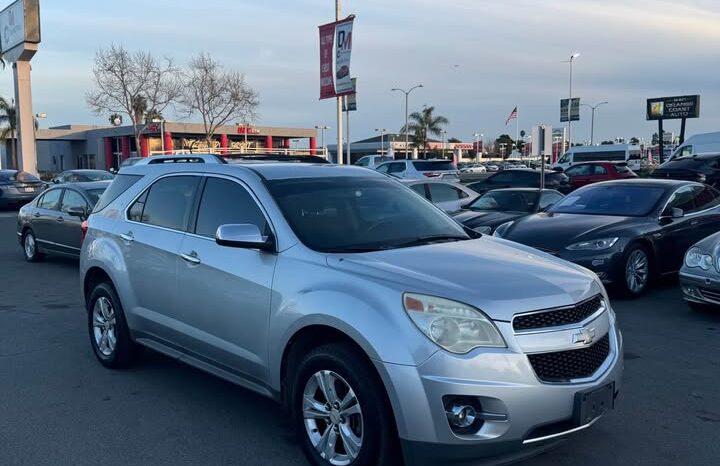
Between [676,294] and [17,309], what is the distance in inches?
332

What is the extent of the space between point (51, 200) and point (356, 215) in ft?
31.4

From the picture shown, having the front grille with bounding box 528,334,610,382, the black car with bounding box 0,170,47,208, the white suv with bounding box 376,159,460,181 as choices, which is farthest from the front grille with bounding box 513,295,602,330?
the black car with bounding box 0,170,47,208

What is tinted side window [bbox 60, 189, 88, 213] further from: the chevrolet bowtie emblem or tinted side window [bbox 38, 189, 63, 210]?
the chevrolet bowtie emblem

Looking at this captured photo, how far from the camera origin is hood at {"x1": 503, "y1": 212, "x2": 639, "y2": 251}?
8.41m

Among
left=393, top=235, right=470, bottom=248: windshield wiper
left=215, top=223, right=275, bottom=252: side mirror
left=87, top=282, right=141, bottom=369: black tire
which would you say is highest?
left=215, top=223, right=275, bottom=252: side mirror

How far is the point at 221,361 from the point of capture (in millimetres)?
4484

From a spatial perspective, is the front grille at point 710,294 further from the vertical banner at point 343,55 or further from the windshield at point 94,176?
the windshield at point 94,176

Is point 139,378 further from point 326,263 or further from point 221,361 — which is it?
point 326,263

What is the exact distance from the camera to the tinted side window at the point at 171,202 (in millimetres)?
5090

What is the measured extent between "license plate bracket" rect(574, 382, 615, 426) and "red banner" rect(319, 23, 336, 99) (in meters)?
17.9

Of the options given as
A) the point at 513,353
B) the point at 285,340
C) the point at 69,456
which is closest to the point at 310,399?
the point at 285,340

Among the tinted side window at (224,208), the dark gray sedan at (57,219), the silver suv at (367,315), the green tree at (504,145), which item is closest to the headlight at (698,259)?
the silver suv at (367,315)

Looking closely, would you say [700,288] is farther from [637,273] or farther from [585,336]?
[585,336]

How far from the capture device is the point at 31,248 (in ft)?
41.5
